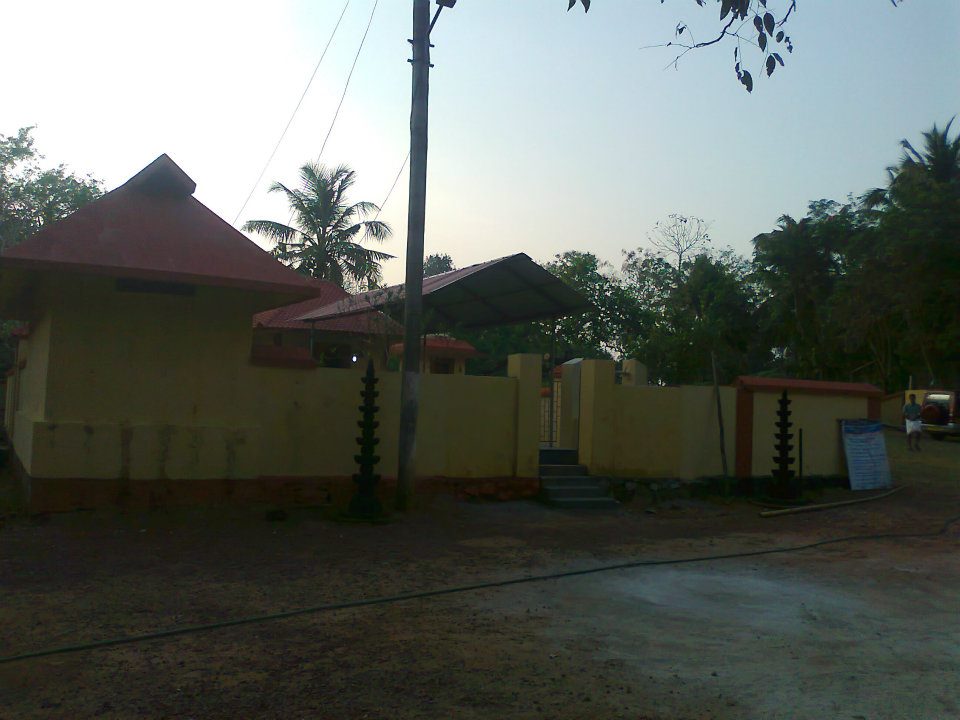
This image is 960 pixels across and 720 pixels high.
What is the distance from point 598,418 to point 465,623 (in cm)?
710

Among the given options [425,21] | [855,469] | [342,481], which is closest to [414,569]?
[342,481]

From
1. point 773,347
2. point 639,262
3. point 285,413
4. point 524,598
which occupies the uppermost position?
point 639,262

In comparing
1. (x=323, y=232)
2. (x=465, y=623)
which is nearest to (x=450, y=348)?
(x=323, y=232)

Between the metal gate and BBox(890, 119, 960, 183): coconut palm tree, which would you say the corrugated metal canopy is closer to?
the metal gate

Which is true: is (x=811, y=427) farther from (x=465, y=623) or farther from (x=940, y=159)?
(x=940, y=159)

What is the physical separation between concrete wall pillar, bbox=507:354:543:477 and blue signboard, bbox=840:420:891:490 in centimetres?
563

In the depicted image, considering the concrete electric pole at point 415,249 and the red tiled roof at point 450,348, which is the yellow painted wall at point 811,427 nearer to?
the concrete electric pole at point 415,249

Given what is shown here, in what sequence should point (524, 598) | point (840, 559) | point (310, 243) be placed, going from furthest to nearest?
point (310, 243), point (840, 559), point (524, 598)

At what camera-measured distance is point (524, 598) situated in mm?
6625

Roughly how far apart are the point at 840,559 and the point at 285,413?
6.38m

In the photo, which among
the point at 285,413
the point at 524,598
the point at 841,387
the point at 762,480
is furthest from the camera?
the point at 841,387

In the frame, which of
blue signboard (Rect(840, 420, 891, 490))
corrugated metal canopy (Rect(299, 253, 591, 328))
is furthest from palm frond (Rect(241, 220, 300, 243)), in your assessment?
blue signboard (Rect(840, 420, 891, 490))

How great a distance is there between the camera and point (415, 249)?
35.5 ft

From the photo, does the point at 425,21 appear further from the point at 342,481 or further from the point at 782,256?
the point at 782,256
